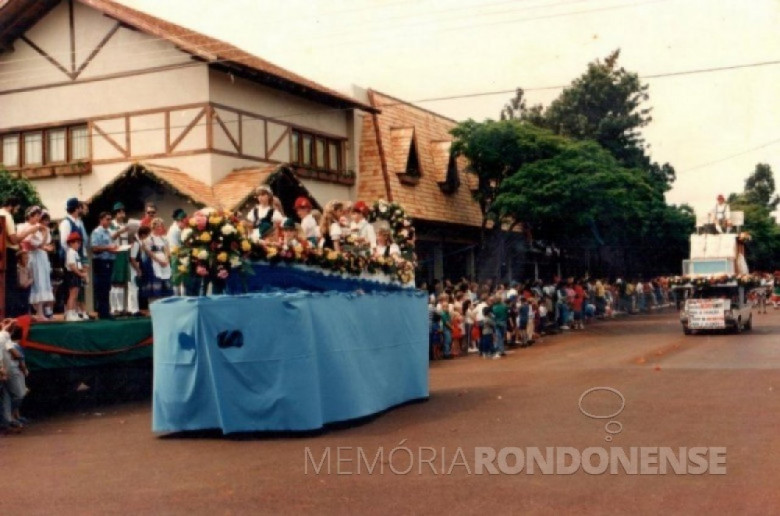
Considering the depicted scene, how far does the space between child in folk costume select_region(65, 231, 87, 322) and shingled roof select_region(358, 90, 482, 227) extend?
18.9m

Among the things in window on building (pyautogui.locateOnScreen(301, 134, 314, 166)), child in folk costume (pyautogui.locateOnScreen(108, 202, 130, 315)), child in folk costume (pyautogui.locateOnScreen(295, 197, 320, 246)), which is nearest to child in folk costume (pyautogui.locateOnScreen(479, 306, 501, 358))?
window on building (pyautogui.locateOnScreen(301, 134, 314, 166))

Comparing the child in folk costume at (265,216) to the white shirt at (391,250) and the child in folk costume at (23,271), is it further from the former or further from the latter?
the child in folk costume at (23,271)

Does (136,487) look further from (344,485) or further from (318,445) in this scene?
(318,445)

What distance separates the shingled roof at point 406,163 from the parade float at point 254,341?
21.3m

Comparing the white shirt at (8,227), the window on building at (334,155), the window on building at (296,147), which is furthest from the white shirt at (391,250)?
the window on building at (334,155)

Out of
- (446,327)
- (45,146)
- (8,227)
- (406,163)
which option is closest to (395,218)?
(8,227)

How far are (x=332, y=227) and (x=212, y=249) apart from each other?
8.68 feet

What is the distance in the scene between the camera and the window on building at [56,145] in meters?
30.4

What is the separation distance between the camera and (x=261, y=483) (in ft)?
30.9

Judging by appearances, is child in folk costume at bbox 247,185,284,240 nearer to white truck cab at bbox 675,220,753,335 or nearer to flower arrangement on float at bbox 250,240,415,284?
flower arrangement on float at bbox 250,240,415,284

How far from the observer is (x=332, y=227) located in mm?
14938

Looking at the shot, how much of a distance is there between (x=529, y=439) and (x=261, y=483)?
3374mm

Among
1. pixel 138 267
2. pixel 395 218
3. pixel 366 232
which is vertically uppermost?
pixel 395 218

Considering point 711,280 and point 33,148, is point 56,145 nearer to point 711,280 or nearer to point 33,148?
point 33,148
